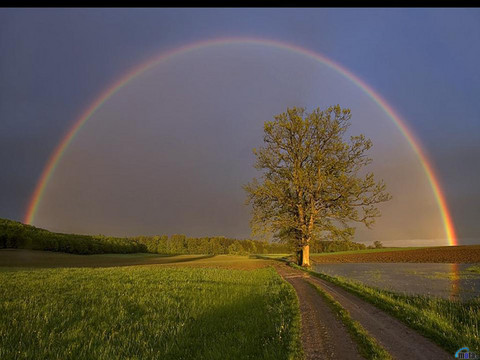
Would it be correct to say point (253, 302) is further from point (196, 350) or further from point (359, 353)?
point (359, 353)

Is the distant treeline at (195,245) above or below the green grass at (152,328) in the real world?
below

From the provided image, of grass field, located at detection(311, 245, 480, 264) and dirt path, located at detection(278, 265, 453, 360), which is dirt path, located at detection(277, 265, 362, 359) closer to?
dirt path, located at detection(278, 265, 453, 360)

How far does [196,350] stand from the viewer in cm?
699

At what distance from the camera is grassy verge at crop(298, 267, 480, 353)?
6.95 metres

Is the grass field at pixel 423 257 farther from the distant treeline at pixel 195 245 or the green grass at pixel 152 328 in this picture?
the distant treeline at pixel 195 245

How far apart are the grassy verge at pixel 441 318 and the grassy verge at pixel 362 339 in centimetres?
167

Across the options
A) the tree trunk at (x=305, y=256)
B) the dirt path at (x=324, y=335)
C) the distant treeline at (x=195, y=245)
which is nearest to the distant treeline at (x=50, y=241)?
the distant treeline at (x=195, y=245)

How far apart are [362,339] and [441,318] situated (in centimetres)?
385

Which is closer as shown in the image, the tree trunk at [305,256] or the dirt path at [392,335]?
the dirt path at [392,335]


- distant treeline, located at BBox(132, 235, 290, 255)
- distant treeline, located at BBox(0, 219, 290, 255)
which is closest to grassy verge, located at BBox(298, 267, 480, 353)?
distant treeline, located at BBox(0, 219, 290, 255)

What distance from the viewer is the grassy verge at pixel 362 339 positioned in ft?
20.1
